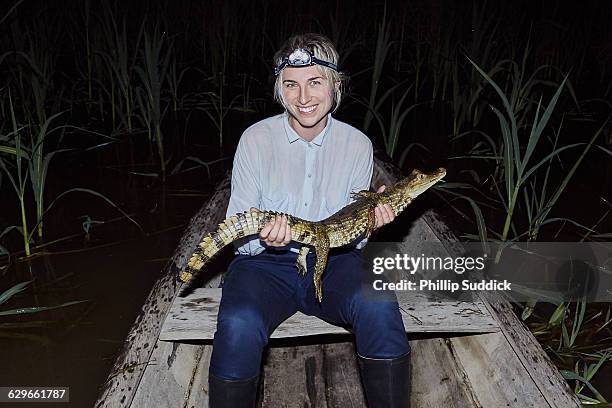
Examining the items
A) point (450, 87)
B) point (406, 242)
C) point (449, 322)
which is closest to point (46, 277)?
point (406, 242)

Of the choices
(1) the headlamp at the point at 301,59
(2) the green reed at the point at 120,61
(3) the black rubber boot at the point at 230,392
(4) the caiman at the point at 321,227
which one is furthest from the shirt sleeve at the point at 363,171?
(2) the green reed at the point at 120,61

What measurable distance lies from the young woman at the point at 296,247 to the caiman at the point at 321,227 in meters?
0.05

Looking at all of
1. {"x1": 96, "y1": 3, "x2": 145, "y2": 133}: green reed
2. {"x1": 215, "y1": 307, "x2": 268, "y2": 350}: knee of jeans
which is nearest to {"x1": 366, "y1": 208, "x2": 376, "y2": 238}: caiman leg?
{"x1": 215, "y1": 307, "x2": 268, "y2": 350}: knee of jeans

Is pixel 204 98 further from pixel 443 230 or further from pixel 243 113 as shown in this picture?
pixel 443 230

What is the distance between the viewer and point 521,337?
2.31 metres

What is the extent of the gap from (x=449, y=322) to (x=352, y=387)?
0.62 m

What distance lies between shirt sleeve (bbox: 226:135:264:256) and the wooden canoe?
0.41 meters

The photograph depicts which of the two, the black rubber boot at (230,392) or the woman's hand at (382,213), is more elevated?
the woman's hand at (382,213)

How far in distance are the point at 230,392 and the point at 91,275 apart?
1965 millimetres

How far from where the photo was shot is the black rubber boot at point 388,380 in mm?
2154

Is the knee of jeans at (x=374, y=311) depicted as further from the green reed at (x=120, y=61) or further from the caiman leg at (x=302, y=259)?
the green reed at (x=120, y=61)

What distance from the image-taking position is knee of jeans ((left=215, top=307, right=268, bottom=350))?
210 cm

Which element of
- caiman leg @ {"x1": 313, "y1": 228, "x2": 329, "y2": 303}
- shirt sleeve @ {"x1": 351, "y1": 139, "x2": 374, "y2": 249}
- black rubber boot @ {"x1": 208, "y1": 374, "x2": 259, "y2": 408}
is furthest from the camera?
shirt sleeve @ {"x1": 351, "y1": 139, "x2": 374, "y2": 249}

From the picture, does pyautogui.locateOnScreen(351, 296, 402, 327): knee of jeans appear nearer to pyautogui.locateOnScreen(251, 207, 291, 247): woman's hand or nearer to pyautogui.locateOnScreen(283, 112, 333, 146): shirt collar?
pyautogui.locateOnScreen(251, 207, 291, 247): woman's hand
